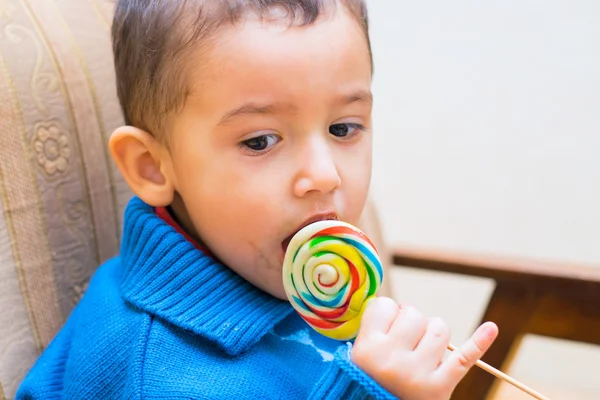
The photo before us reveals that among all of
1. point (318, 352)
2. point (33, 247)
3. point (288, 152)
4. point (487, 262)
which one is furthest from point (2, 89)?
point (487, 262)

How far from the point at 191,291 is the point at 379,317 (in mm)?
229

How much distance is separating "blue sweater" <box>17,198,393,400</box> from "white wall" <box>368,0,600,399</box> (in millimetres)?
1070

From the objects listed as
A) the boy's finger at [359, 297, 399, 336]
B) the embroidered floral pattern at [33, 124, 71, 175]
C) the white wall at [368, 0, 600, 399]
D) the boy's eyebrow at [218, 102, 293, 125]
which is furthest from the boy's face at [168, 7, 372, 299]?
the white wall at [368, 0, 600, 399]

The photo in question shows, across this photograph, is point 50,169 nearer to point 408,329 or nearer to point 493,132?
point 408,329

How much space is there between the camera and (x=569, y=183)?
1.68 m

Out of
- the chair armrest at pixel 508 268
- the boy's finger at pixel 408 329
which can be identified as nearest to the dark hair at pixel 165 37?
the boy's finger at pixel 408 329

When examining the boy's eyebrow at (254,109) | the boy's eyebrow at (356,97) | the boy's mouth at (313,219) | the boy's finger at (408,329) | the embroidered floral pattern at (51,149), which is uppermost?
the boy's eyebrow at (254,109)

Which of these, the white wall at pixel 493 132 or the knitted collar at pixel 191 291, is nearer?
the knitted collar at pixel 191 291

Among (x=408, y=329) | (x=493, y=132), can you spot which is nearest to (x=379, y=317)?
(x=408, y=329)

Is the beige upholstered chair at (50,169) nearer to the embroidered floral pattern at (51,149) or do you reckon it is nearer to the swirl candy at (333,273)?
the embroidered floral pattern at (51,149)

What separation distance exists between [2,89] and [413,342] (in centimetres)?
61

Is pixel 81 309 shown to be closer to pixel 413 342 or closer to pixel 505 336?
pixel 413 342

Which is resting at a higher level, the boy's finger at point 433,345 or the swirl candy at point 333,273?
the swirl candy at point 333,273

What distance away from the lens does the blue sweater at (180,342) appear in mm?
694
